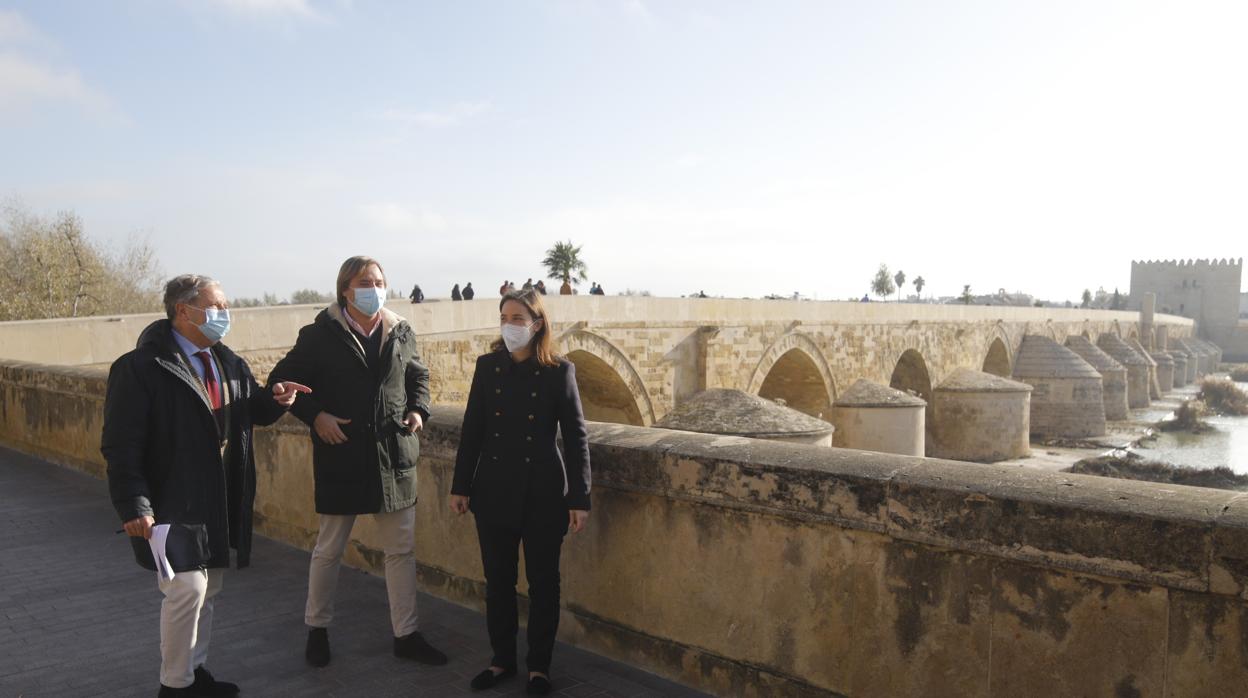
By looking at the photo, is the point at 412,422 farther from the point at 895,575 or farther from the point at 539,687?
the point at 895,575

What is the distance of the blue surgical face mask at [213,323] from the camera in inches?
Result: 104

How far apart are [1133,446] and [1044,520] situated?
102 ft

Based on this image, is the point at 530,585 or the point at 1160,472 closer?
the point at 530,585

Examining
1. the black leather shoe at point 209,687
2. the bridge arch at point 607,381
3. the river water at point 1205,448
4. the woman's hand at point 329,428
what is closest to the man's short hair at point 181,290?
the woman's hand at point 329,428

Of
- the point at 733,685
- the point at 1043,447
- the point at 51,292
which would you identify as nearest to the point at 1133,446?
the point at 1043,447

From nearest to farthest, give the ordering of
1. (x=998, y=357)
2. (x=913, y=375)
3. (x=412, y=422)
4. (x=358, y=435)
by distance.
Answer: (x=358, y=435), (x=412, y=422), (x=913, y=375), (x=998, y=357)

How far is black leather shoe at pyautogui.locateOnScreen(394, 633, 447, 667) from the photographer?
9.57ft

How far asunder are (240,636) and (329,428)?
1021mm

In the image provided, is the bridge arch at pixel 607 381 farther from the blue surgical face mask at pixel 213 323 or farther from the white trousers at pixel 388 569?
the blue surgical face mask at pixel 213 323

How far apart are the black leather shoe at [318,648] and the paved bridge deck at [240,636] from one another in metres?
0.03

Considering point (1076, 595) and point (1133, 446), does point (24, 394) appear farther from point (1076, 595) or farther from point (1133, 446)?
point (1133, 446)

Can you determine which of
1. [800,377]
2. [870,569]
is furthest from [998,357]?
[870,569]

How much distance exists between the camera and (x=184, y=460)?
2.51m

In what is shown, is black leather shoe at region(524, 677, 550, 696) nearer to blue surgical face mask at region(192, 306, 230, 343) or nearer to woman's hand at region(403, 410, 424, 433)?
woman's hand at region(403, 410, 424, 433)
